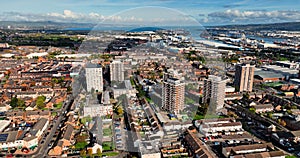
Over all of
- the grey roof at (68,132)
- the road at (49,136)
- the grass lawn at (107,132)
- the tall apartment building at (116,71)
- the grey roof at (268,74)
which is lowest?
the road at (49,136)

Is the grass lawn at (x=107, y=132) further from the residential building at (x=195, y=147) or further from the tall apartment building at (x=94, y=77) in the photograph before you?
the tall apartment building at (x=94, y=77)

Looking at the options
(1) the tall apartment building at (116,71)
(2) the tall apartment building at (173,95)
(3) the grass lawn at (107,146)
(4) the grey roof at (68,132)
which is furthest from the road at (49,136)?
(2) the tall apartment building at (173,95)

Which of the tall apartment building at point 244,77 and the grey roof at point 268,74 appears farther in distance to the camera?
the grey roof at point 268,74

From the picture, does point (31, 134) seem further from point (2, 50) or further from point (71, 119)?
point (2, 50)

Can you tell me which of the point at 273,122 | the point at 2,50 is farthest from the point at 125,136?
the point at 2,50

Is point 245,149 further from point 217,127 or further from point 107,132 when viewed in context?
point 107,132

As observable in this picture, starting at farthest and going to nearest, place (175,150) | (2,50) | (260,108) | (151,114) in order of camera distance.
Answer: (2,50)
(260,108)
(151,114)
(175,150)
